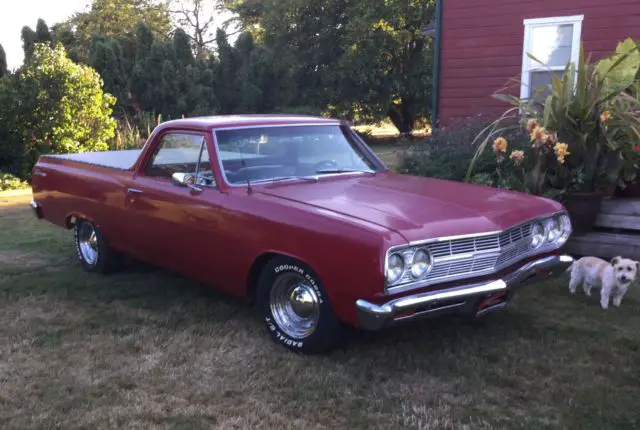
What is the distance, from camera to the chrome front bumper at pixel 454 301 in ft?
11.3

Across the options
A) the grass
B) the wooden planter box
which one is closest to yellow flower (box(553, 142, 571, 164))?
the wooden planter box

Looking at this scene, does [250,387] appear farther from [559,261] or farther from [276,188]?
[559,261]

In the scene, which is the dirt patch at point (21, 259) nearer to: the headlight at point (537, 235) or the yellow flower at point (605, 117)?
the headlight at point (537, 235)

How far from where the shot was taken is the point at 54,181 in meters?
6.46

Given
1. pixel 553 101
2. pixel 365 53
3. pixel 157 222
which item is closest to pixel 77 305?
pixel 157 222

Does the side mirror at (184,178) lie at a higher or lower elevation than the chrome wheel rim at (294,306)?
higher

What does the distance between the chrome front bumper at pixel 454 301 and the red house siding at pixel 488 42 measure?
719 centimetres

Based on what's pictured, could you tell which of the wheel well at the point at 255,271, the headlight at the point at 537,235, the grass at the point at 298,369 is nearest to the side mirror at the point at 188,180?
the wheel well at the point at 255,271

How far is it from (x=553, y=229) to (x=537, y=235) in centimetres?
19

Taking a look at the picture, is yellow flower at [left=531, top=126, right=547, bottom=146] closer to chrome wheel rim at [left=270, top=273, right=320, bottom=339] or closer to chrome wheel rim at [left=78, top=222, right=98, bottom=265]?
chrome wheel rim at [left=270, top=273, right=320, bottom=339]

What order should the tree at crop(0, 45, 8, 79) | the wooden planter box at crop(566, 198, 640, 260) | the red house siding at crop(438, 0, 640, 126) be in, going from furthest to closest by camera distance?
the tree at crop(0, 45, 8, 79) → the red house siding at crop(438, 0, 640, 126) → the wooden planter box at crop(566, 198, 640, 260)

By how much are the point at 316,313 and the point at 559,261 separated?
1676 mm

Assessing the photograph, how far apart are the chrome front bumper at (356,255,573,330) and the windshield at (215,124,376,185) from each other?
1.51m

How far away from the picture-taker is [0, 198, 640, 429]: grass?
3352mm
